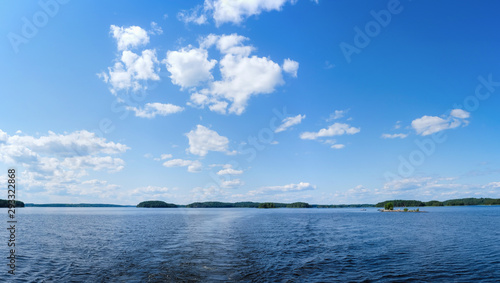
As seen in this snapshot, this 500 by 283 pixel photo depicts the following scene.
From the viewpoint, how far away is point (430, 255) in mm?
35719

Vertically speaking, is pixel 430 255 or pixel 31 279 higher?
pixel 31 279

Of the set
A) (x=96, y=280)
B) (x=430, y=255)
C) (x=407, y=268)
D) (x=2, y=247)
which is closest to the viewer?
(x=96, y=280)

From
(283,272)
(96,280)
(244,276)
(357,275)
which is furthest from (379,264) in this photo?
(96,280)

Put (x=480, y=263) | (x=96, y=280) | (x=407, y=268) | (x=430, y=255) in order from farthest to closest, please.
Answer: (x=430, y=255) < (x=480, y=263) < (x=407, y=268) < (x=96, y=280)

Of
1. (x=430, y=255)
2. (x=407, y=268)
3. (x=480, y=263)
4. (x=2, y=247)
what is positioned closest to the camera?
(x=407, y=268)

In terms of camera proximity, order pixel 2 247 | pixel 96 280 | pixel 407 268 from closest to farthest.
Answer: pixel 96 280 < pixel 407 268 < pixel 2 247

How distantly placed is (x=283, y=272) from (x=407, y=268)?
1395 centimetres

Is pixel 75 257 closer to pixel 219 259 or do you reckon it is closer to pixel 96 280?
pixel 96 280

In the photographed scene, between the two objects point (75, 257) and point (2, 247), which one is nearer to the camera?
point (75, 257)

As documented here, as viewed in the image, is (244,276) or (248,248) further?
(248,248)

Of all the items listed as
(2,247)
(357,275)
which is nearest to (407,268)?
(357,275)

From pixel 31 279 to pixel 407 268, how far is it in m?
37.6

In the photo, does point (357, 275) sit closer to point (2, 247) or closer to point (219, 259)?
point (219, 259)

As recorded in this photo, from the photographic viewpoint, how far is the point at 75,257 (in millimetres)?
33062
